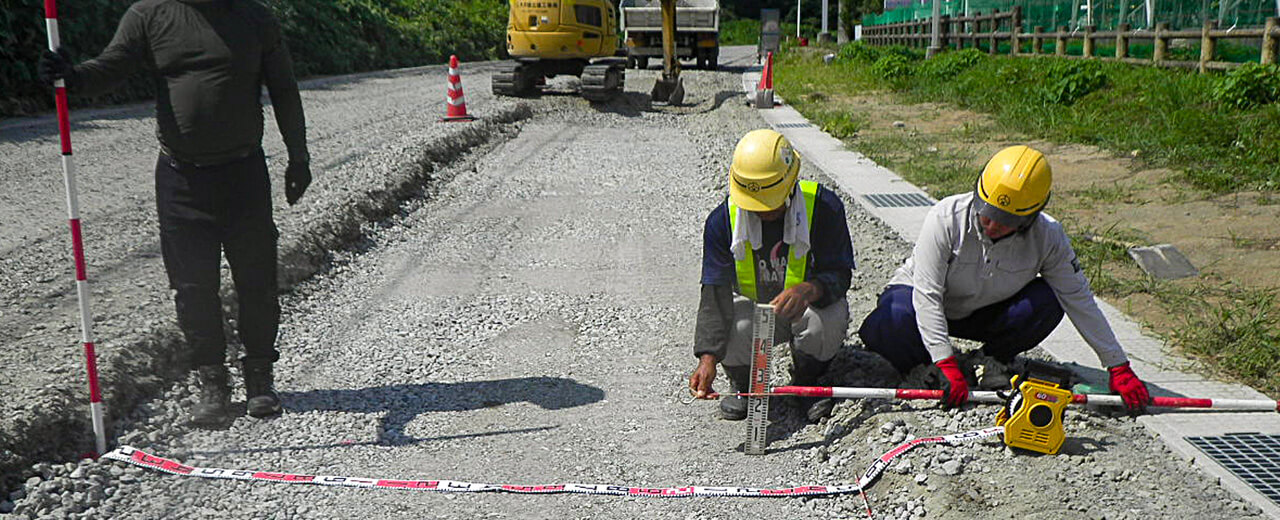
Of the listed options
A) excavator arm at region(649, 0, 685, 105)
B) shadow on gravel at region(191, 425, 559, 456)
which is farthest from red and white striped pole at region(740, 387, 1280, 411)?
excavator arm at region(649, 0, 685, 105)

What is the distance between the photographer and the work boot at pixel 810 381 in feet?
14.5

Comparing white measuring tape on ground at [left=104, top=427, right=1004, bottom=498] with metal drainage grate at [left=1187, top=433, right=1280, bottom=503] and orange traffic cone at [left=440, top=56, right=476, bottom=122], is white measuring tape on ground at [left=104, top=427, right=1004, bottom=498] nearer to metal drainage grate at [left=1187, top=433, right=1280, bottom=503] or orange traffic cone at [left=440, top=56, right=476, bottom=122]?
metal drainage grate at [left=1187, top=433, right=1280, bottom=503]

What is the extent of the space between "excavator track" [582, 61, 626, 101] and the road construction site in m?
8.63

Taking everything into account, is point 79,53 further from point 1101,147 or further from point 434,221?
point 1101,147

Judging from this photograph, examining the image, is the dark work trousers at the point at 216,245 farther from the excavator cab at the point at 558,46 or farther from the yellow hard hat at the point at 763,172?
the excavator cab at the point at 558,46

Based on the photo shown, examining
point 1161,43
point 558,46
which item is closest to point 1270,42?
point 1161,43

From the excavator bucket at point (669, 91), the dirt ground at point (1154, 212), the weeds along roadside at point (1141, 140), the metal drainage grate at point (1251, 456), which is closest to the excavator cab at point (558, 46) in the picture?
the excavator bucket at point (669, 91)

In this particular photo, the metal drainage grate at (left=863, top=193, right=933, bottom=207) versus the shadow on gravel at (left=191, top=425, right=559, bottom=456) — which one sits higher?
the metal drainage grate at (left=863, top=193, right=933, bottom=207)

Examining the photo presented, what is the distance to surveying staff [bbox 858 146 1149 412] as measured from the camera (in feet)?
12.2

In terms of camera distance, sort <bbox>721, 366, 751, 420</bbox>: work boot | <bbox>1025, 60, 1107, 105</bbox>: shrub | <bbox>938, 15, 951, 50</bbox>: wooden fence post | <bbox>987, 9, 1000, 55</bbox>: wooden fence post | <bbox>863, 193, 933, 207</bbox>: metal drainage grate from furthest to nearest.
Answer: <bbox>938, 15, 951, 50</bbox>: wooden fence post → <bbox>987, 9, 1000, 55</bbox>: wooden fence post → <bbox>1025, 60, 1107, 105</bbox>: shrub → <bbox>863, 193, 933, 207</bbox>: metal drainage grate → <bbox>721, 366, 751, 420</bbox>: work boot

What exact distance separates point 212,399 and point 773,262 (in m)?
2.47

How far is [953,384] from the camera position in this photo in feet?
12.8

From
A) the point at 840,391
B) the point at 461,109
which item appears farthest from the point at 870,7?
the point at 840,391

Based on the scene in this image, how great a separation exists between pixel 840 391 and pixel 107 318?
3928mm
